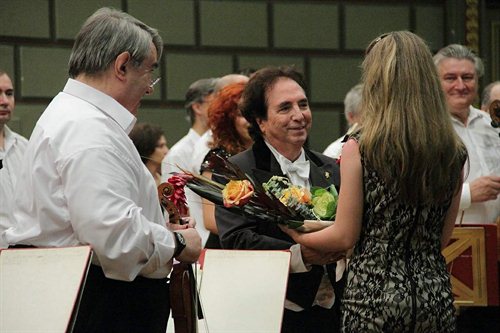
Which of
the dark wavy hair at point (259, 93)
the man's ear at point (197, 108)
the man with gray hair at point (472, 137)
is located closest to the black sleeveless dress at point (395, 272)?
the dark wavy hair at point (259, 93)

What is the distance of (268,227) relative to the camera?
489cm

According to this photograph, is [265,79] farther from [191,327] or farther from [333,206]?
[191,327]

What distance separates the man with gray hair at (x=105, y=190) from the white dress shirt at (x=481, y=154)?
258 cm

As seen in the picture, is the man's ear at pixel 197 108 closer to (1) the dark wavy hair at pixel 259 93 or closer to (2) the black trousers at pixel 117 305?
(1) the dark wavy hair at pixel 259 93

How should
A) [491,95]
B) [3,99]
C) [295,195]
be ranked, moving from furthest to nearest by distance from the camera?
[491,95]
[3,99]
[295,195]

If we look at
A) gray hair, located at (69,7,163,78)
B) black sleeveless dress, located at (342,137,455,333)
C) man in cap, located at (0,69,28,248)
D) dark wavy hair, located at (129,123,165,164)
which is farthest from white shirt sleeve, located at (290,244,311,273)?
dark wavy hair, located at (129,123,165,164)

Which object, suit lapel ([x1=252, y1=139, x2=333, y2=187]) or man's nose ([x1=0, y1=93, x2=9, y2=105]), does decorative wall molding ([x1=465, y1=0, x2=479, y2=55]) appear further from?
suit lapel ([x1=252, y1=139, x2=333, y2=187])

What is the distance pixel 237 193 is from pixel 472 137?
95.1 inches

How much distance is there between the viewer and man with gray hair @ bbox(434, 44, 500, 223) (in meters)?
6.15

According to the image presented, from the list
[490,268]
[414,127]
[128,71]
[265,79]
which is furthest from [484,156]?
[128,71]

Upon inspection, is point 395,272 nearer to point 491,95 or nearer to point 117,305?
point 117,305

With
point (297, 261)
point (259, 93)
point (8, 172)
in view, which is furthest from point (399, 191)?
point (8, 172)

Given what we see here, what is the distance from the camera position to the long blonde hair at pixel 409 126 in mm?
4070

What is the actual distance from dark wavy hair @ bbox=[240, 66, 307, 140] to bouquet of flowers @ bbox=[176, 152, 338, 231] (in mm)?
679
